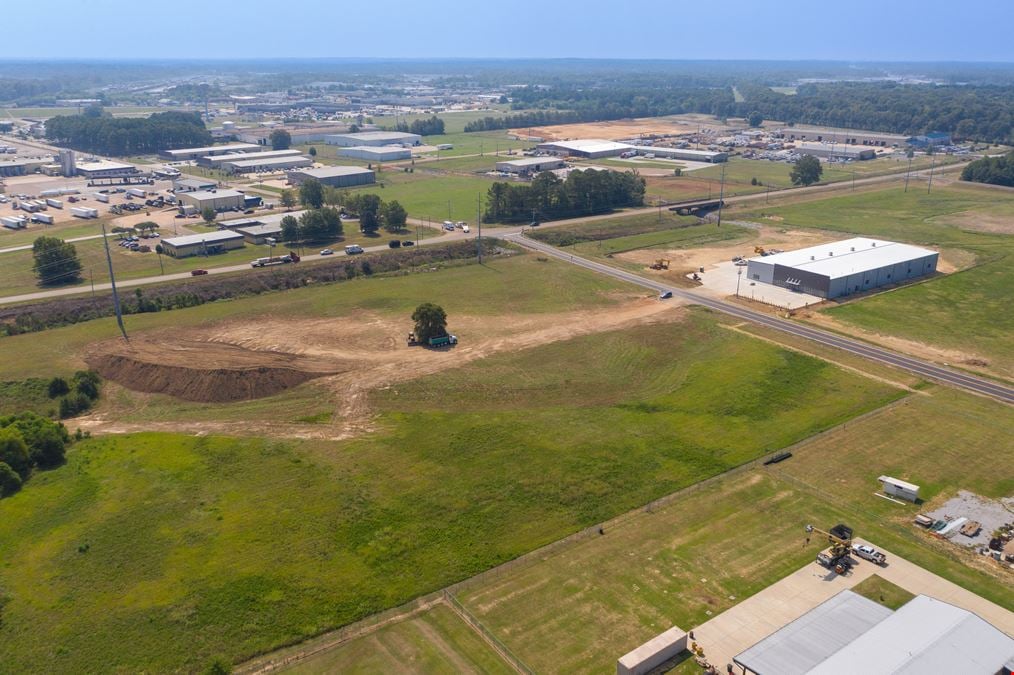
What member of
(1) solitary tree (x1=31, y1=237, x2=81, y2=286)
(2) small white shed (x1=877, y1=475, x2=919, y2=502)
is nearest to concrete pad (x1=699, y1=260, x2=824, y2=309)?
(2) small white shed (x1=877, y1=475, x2=919, y2=502)

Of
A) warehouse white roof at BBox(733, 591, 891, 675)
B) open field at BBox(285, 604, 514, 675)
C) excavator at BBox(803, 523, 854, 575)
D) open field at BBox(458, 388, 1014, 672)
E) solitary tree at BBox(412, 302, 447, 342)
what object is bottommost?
open field at BBox(285, 604, 514, 675)

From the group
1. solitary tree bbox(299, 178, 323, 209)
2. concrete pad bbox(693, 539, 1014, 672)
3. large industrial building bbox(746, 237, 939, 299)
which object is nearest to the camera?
concrete pad bbox(693, 539, 1014, 672)

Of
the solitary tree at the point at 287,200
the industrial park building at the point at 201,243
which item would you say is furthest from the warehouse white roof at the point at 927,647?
the solitary tree at the point at 287,200

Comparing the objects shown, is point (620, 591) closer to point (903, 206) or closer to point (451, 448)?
point (451, 448)

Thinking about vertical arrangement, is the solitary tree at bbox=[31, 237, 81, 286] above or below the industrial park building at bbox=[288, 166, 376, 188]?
below

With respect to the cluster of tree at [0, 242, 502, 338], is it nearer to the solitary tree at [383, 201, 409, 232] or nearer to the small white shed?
the solitary tree at [383, 201, 409, 232]

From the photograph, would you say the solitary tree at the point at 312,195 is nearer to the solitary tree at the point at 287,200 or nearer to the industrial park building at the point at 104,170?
the solitary tree at the point at 287,200
